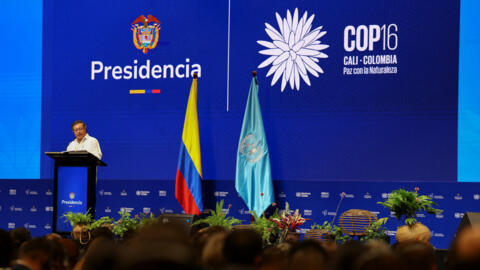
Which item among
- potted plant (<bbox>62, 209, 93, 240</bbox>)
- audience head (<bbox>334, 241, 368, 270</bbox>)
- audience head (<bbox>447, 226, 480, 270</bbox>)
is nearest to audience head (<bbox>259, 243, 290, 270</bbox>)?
audience head (<bbox>334, 241, 368, 270</bbox>)

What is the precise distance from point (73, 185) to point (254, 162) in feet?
8.72

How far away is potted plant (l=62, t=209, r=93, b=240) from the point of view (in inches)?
269

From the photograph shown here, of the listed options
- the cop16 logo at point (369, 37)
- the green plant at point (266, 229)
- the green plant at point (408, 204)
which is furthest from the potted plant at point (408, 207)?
the cop16 logo at point (369, 37)

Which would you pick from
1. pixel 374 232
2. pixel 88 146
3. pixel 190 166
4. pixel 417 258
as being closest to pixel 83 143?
pixel 88 146

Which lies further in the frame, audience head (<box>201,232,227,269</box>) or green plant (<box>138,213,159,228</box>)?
audience head (<box>201,232,227,269</box>)

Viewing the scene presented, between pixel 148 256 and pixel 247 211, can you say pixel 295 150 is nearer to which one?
pixel 247 211

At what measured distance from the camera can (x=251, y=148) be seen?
8.98m

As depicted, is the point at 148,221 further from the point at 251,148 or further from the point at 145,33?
the point at 145,33

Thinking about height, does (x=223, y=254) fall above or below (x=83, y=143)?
below

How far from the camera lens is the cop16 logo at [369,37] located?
8898mm

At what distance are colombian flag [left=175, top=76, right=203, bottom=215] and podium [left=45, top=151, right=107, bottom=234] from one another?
191 cm

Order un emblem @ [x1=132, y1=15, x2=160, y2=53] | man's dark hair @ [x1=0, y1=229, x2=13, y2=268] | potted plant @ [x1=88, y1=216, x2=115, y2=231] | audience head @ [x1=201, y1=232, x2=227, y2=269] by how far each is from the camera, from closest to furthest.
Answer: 1. audience head @ [x1=201, y1=232, x2=227, y2=269]
2. man's dark hair @ [x1=0, y1=229, x2=13, y2=268]
3. potted plant @ [x1=88, y1=216, x2=115, y2=231]
4. un emblem @ [x1=132, y1=15, x2=160, y2=53]

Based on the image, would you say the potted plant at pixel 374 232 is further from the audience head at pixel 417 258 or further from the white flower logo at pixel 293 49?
the audience head at pixel 417 258

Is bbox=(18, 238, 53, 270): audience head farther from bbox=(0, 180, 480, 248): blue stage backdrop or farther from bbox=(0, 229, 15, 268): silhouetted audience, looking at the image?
bbox=(0, 180, 480, 248): blue stage backdrop
